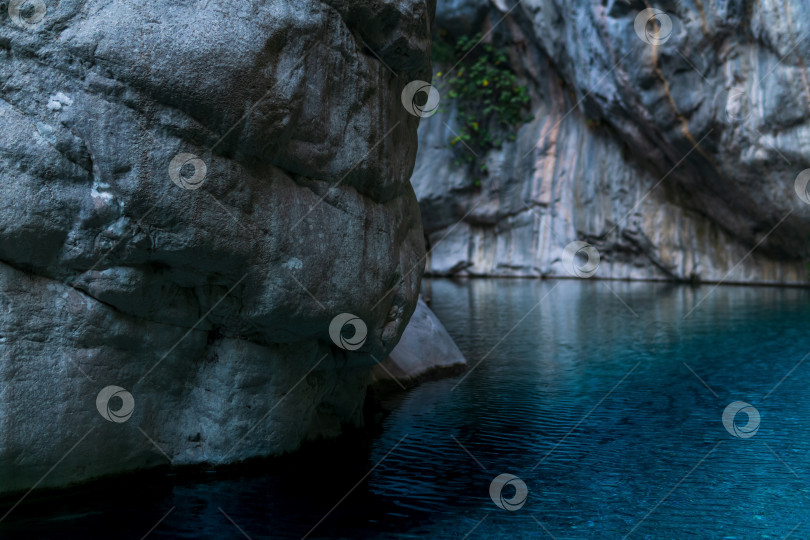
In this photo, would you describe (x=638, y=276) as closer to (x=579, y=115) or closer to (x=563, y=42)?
(x=579, y=115)

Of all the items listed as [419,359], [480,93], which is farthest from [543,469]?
[480,93]

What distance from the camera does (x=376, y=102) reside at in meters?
4.77

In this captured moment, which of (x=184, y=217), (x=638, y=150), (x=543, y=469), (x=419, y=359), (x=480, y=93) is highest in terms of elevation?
(x=480, y=93)

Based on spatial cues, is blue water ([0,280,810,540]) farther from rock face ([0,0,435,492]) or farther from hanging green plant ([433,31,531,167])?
hanging green plant ([433,31,531,167])

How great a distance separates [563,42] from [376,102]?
17288 mm

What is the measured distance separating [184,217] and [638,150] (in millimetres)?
18365

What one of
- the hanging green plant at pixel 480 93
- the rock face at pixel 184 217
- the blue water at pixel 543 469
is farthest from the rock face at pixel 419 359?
the hanging green plant at pixel 480 93

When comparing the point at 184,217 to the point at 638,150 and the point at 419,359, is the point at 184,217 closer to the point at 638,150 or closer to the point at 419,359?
the point at 419,359

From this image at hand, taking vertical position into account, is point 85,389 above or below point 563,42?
below

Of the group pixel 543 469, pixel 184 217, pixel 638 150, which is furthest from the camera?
pixel 638 150

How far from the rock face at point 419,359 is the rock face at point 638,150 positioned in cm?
1025

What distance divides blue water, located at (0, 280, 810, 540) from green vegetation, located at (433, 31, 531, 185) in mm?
15823

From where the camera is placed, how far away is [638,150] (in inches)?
797

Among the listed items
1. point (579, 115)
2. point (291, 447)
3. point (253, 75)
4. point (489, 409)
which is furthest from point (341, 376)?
point (579, 115)
